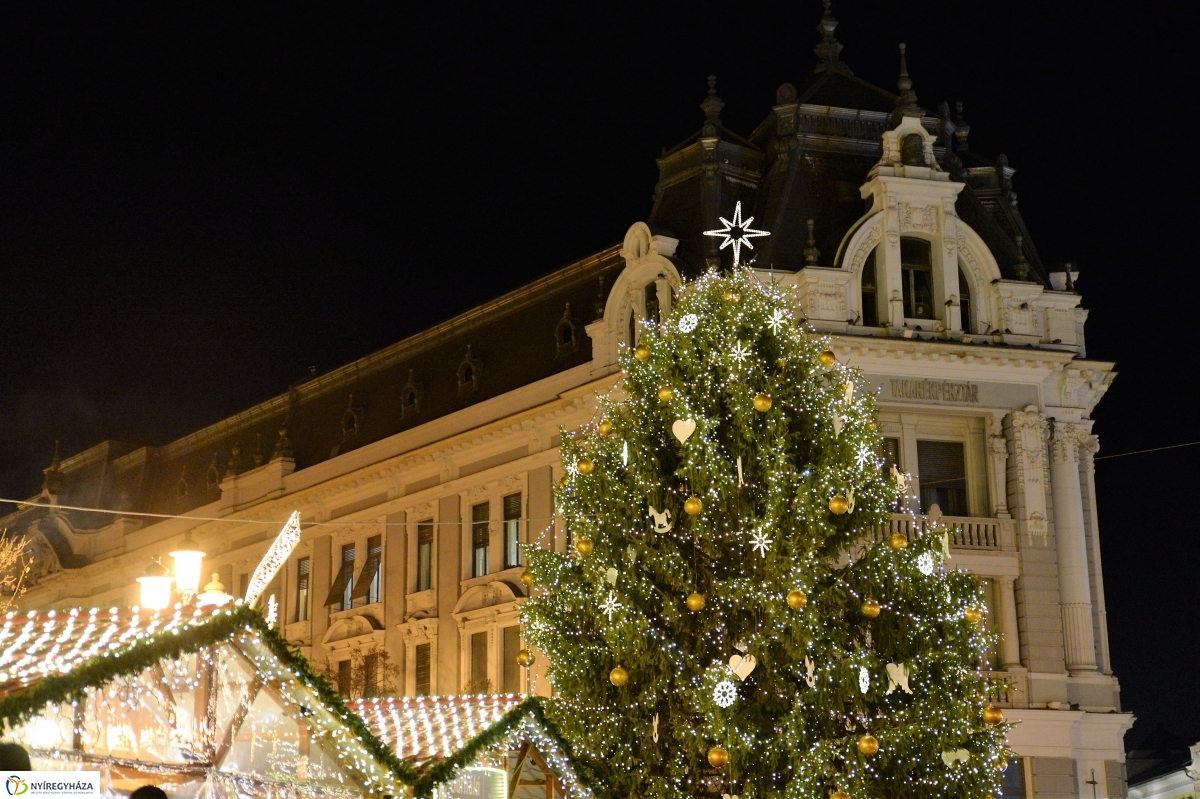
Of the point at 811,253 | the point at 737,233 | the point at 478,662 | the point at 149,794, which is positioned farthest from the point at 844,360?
the point at 149,794

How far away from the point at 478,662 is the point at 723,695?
66.4 feet

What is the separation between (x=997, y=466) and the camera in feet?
114

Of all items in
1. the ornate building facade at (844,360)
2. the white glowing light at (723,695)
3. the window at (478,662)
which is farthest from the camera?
Answer: the window at (478,662)

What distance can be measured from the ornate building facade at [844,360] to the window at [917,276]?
47 mm

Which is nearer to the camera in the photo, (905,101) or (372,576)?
(905,101)

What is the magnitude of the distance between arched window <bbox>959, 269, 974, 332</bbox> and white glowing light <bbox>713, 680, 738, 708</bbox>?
55.4 ft

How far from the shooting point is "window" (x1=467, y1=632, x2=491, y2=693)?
39.4 m

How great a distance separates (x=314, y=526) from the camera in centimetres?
4706

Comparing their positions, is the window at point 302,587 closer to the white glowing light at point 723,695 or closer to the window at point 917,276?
the window at point 917,276

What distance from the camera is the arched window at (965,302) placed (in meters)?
35.6

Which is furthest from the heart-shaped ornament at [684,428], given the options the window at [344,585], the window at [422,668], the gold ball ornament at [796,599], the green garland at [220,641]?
the window at [344,585]

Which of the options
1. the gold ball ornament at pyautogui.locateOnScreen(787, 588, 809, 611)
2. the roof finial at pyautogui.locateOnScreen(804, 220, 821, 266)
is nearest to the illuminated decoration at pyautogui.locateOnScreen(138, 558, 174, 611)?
the gold ball ornament at pyautogui.locateOnScreen(787, 588, 809, 611)

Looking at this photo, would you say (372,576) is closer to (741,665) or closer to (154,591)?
(741,665)

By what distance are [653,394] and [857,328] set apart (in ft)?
41.8
